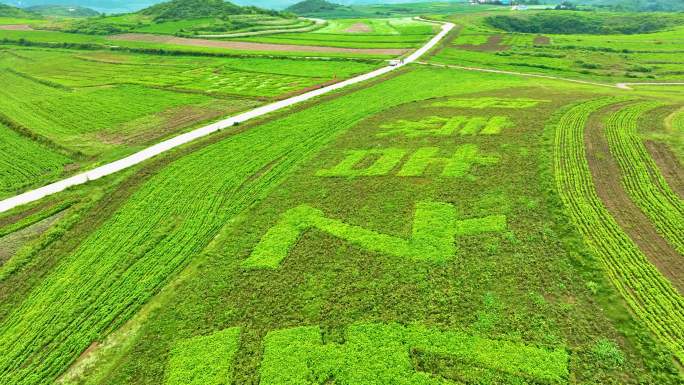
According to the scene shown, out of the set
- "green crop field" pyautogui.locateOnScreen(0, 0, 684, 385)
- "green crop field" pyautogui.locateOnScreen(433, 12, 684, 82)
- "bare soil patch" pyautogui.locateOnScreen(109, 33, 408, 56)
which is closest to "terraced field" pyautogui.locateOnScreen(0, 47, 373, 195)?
"green crop field" pyautogui.locateOnScreen(0, 0, 684, 385)

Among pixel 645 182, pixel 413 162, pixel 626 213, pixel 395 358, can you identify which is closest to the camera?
pixel 395 358

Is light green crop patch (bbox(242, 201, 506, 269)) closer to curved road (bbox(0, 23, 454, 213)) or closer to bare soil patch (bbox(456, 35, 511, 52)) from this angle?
curved road (bbox(0, 23, 454, 213))

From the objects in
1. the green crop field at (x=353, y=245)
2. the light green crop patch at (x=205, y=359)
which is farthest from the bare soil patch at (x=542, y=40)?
the light green crop patch at (x=205, y=359)

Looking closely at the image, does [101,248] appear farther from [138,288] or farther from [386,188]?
[386,188]

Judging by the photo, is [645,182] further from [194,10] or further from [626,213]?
[194,10]

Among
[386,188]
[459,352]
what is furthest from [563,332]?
[386,188]

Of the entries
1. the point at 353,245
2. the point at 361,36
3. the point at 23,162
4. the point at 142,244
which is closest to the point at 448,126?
the point at 353,245

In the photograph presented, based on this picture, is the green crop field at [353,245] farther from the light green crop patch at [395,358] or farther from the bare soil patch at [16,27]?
the bare soil patch at [16,27]
